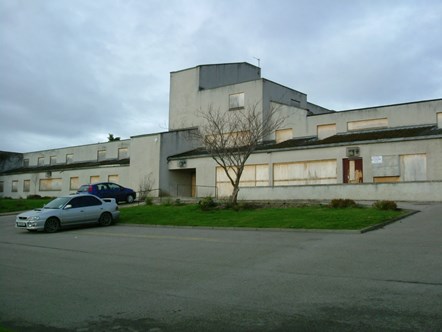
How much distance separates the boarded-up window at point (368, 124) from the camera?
31341mm

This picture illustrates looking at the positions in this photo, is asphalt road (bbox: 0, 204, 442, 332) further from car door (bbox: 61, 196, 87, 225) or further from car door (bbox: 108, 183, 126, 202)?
car door (bbox: 108, 183, 126, 202)

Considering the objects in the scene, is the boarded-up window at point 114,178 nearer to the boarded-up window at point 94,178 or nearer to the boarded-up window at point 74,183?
the boarded-up window at point 94,178

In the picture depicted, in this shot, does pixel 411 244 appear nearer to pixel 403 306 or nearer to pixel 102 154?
pixel 403 306

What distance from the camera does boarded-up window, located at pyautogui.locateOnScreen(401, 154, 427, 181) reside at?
25.9m

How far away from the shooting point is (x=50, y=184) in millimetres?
50062

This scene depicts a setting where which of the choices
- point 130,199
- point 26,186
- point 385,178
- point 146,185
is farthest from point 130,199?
point 26,186

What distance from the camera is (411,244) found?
37.6ft

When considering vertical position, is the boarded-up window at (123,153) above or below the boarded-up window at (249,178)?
above

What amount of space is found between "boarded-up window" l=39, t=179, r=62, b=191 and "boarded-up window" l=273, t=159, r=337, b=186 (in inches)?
1077

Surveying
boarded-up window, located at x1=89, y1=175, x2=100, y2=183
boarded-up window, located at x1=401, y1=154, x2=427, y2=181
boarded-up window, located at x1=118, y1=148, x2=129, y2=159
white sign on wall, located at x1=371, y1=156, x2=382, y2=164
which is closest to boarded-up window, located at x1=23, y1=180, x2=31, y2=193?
boarded-up window, located at x1=89, y1=175, x2=100, y2=183

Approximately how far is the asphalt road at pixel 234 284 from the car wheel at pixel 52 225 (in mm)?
5045

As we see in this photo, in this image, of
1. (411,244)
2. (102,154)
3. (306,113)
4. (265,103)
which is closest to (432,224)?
(411,244)

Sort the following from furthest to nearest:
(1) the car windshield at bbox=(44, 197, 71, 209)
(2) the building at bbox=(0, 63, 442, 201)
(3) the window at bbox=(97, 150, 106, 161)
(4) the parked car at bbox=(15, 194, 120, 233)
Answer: (3) the window at bbox=(97, 150, 106, 161) < (2) the building at bbox=(0, 63, 442, 201) < (1) the car windshield at bbox=(44, 197, 71, 209) < (4) the parked car at bbox=(15, 194, 120, 233)

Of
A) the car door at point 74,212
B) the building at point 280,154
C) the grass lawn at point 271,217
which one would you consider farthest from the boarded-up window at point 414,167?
the car door at point 74,212
